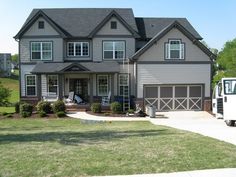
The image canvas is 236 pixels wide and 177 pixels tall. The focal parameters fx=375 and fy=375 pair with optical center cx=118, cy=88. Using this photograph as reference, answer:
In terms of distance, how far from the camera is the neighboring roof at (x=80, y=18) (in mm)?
33188

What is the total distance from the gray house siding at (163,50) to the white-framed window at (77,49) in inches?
220

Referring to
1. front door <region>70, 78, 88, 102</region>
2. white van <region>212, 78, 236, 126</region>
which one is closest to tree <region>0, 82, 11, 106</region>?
front door <region>70, 78, 88, 102</region>

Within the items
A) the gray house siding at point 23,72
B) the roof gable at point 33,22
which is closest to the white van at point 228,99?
the roof gable at point 33,22

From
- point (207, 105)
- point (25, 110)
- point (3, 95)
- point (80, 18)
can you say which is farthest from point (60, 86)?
point (207, 105)

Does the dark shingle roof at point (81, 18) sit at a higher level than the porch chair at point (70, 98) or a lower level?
higher

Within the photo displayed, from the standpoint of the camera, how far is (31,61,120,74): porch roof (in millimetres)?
29969

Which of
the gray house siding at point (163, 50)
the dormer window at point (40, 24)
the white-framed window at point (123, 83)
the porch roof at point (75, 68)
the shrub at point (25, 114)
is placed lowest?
the shrub at point (25, 114)

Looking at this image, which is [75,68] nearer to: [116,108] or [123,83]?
[123,83]

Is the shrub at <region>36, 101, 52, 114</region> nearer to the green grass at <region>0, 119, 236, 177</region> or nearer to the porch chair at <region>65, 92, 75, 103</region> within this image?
the porch chair at <region>65, 92, 75, 103</region>

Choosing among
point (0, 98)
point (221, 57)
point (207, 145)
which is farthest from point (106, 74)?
point (207, 145)

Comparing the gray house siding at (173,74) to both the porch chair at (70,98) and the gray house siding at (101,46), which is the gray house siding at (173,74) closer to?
the gray house siding at (101,46)

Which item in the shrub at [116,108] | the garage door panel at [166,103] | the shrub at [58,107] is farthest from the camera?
the garage door panel at [166,103]

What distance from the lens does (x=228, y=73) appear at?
39219 millimetres

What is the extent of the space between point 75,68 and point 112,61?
3694 millimetres
